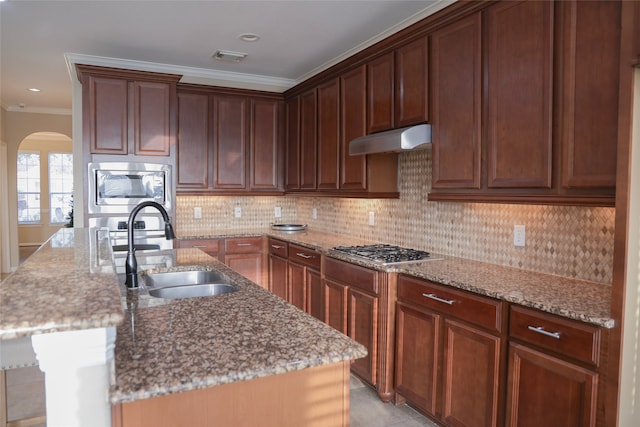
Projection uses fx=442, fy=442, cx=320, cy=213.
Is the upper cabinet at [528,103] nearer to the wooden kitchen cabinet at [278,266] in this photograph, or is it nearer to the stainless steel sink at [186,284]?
the stainless steel sink at [186,284]

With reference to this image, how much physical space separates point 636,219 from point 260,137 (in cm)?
394

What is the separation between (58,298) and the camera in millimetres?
927

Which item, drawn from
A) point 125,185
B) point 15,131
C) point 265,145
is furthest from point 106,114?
point 15,131

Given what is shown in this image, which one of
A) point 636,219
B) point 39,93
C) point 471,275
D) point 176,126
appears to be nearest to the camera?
point 636,219

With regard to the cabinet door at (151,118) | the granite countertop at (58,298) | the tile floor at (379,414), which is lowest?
the tile floor at (379,414)

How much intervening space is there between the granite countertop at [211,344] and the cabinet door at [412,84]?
1.75 meters

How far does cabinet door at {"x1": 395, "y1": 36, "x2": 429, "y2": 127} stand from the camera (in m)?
2.84

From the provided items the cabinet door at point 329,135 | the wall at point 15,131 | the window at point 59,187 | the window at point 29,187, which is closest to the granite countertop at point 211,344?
the cabinet door at point 329,135

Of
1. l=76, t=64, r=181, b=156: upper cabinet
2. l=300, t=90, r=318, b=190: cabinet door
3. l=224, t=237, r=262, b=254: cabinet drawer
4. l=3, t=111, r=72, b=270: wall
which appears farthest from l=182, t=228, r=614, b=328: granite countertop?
l=3, t=111, r=72, b=270: wall

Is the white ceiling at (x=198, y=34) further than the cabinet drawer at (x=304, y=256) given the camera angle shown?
No

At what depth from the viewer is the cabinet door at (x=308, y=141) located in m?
4.36

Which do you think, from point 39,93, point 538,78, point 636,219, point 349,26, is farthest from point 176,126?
point 636,219

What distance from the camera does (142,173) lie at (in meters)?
4.26

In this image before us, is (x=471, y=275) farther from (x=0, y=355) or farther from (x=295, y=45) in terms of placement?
(x=295, y=45)
